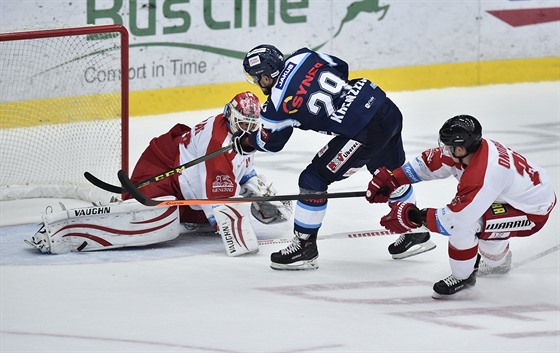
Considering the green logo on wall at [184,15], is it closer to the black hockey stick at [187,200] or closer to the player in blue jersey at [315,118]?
the black hockey stick at [187,200]

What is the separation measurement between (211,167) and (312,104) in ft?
2.24

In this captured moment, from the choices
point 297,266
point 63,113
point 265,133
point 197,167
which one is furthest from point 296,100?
point 63,113

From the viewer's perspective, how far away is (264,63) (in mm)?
4914

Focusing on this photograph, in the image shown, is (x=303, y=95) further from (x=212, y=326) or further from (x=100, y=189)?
(x=100, y=189)

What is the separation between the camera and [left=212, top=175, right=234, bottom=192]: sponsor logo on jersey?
5309 millimetres

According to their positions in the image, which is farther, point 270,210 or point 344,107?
point 270,210

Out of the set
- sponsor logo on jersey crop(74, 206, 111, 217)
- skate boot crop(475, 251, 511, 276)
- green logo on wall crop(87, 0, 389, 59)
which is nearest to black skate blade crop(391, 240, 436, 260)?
skate boot crop(475, 251, 511, 276)

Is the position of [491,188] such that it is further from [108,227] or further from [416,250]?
[108,227]

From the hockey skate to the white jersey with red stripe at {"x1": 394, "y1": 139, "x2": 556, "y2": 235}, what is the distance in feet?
2.27

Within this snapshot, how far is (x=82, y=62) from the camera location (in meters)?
6.78

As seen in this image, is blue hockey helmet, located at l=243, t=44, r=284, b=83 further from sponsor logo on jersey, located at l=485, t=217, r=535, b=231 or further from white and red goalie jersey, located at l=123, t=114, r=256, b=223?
sponsor logo on jersey, located at l=485, t=217, r=535, b=231

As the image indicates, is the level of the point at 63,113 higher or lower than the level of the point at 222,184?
lower

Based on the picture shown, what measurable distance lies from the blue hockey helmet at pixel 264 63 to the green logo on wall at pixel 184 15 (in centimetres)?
293

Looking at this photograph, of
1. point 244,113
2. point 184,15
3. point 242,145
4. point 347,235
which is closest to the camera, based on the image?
point 242,145
